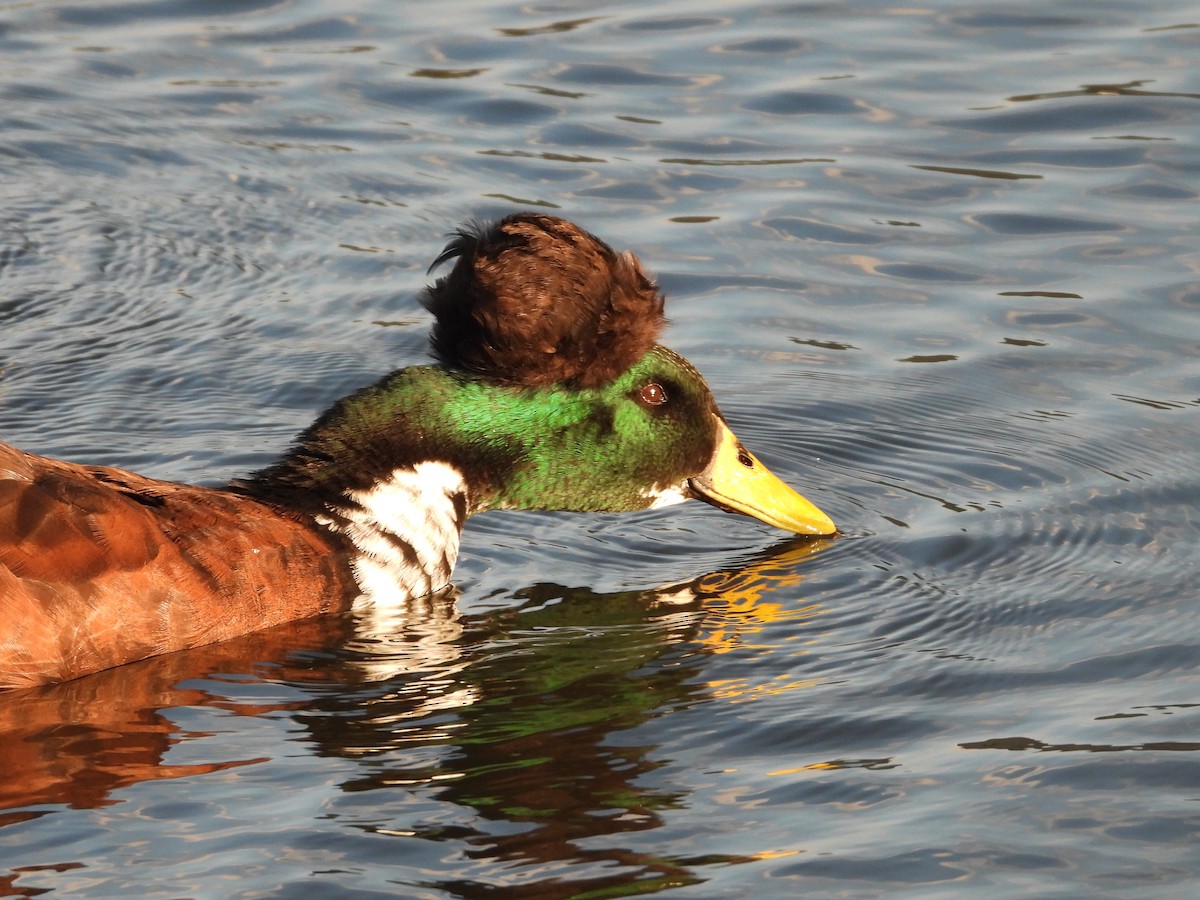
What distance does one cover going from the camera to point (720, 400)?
9.34 metres

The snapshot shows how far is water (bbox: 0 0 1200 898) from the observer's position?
5.50 m

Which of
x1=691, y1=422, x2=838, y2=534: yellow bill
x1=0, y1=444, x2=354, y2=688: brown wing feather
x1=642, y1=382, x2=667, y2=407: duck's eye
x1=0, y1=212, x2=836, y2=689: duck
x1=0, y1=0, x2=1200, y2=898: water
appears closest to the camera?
x1=0, y1=0, x2=1200, y2=898: water

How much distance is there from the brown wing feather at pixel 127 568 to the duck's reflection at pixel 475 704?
9 cm

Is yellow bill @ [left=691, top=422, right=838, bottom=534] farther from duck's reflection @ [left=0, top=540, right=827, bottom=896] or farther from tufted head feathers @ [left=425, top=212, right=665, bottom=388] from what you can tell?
tufted head feathers @ [left=425, top=212, right=665, bottom=388]

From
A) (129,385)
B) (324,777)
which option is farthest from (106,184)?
(324,777)

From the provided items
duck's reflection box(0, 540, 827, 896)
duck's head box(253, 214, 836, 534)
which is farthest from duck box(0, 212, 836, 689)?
duck's reflection box(0, 540, 827, 896)

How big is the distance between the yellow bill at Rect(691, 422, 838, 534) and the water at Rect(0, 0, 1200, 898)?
174 millimetres

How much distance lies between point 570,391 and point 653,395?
1.21 ft

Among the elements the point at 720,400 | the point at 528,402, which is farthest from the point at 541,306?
the point at 720,400

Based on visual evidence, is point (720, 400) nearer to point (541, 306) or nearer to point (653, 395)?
point (653, 395)

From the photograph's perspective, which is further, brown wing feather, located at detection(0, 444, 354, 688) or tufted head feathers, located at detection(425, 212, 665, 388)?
tufted head feathers, located at detection(425, 212, 665, 388)

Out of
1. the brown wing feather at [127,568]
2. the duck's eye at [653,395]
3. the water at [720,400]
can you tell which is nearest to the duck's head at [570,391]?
the duck's eye at [653,395]

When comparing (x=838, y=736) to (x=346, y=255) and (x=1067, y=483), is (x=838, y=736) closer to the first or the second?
(x=1067, y=483)

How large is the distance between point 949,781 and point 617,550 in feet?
8.12
